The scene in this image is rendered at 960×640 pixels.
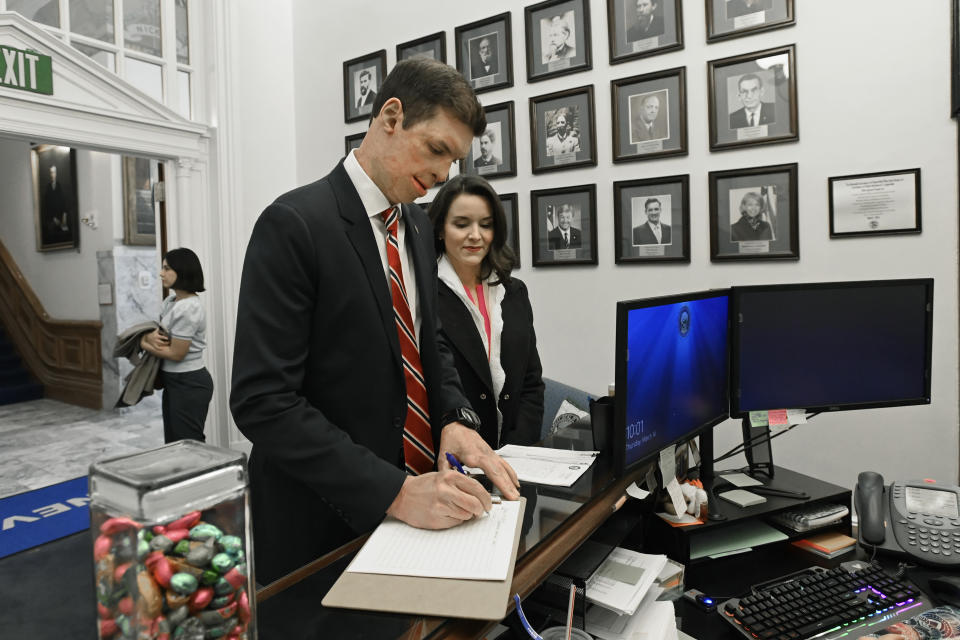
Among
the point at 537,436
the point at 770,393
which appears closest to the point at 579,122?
the point at 537,436

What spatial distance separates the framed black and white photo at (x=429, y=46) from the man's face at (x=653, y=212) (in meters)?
1.56

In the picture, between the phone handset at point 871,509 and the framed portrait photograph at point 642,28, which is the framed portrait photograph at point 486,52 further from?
the phone handset at point 871,509

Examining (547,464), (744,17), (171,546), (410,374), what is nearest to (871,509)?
(547,464)

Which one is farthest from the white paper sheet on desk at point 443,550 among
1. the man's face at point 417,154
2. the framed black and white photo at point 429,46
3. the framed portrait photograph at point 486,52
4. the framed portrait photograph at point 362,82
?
the framed portrait photograph at point 362,82

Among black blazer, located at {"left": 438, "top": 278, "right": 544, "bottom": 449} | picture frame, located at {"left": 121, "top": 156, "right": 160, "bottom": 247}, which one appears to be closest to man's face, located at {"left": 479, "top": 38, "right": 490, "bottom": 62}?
black blazer, located at {"left": 438, "top": 278, "right": 544, "bottom": 449}

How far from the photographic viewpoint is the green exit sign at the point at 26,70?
3109 millimetres

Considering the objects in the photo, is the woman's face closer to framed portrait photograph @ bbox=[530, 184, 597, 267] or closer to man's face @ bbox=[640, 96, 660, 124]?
framed portrait photograph @ bbox=[530, 184, 597, 267]

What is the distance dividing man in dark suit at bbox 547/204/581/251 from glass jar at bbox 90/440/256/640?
2.78 metres

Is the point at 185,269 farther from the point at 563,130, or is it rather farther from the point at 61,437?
the point at 61,437

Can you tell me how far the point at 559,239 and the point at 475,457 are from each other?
2.28 metres

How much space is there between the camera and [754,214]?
8.87 ft

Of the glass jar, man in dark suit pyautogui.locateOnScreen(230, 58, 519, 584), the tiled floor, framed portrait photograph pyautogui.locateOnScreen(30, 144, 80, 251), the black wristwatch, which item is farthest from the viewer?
framed portrait photograph pyautogui.locateOnScreen(30, 144, 80, 251)

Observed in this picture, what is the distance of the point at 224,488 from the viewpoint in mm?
561

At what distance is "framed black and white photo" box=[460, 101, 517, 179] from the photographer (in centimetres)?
339
